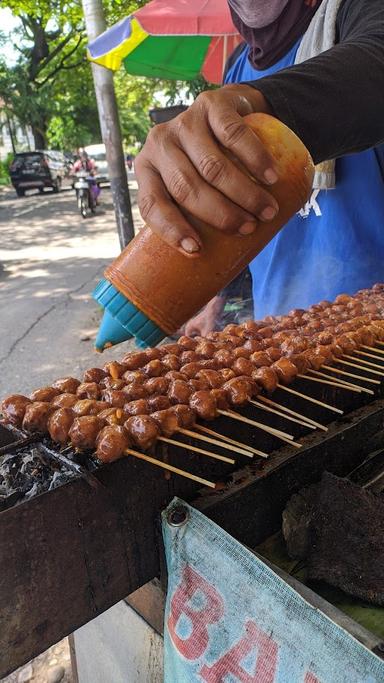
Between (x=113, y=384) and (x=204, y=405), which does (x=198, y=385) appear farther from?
(x=113, y=384)

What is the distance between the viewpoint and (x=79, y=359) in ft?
24.8

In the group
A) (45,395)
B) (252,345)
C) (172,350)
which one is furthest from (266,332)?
(45,395)

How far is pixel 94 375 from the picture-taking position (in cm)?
234

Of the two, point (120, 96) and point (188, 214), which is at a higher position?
point (120, 96)

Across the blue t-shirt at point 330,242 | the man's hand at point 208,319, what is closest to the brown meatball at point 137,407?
the blue t-shirt at point 330,242

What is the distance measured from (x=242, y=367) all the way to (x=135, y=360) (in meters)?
0.50

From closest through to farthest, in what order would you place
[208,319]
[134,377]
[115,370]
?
[134,377]
[115,370]
[208,319]

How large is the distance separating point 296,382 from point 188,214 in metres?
1.09

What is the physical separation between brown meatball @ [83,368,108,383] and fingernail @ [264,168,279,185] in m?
1.26

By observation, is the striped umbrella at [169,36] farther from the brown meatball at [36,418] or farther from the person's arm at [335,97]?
the brown meatball at [36,418]

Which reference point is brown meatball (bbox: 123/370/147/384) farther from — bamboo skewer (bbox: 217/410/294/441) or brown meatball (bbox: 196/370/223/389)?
bamboo skewer (bbox: 217/410/294/441)

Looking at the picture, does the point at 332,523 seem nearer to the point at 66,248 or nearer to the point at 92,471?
the point at 92,471

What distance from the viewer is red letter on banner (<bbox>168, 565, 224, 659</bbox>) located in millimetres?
1642

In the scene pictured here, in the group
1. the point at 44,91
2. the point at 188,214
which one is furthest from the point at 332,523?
the point at 44,91
